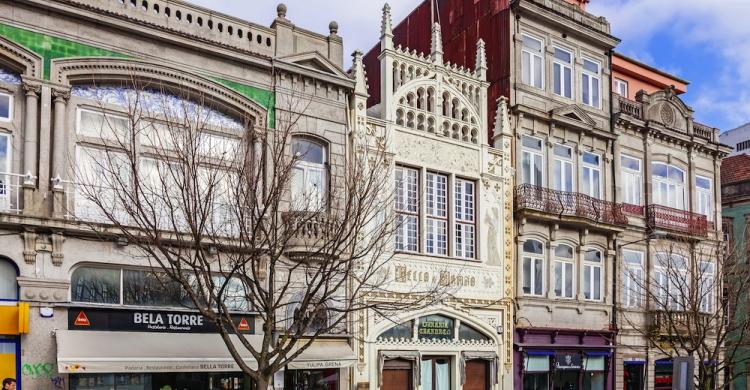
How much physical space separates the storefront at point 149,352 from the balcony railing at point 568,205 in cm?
930

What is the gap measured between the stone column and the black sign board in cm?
216

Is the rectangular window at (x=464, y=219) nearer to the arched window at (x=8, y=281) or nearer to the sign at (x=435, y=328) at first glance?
the sign at (x=435, y=328)

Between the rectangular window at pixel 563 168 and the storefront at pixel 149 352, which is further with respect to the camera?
the rectangular window at pixel 563 168

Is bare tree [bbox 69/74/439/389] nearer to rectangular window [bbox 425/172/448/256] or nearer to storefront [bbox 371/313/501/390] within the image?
storefront [bbox 371/313/501/390]

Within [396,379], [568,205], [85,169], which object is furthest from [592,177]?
[85,169]

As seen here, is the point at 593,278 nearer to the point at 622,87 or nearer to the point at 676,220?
the point at 676,220

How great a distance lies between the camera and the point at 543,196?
27250mm

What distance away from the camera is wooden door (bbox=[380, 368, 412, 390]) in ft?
75.7

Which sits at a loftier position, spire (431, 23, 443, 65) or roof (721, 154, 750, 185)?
spire (431, 23, 443, 65)

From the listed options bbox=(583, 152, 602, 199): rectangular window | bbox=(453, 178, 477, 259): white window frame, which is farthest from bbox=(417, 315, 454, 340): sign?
bbox=(583, 152, 602, 199): rectangular window

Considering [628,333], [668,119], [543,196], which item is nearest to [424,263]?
[543,196]

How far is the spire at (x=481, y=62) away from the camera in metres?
26.5

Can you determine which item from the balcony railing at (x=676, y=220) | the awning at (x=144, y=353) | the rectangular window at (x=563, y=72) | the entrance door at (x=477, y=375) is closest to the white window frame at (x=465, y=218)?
the entrance door at (x=477, y=375)

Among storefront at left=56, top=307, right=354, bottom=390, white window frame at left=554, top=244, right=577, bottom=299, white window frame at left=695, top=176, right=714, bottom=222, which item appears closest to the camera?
storefront at left=56, top=307, right=354, bottom=390
